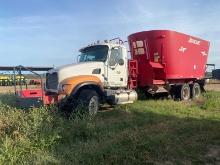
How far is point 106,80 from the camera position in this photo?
1362 centimetres

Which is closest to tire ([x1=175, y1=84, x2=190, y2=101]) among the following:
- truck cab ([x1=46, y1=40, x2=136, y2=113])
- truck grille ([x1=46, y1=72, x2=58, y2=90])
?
truck cab ([x1=46, y1=40, x2=136, y2=113])

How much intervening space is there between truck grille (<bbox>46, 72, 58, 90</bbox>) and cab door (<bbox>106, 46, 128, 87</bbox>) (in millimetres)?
2077

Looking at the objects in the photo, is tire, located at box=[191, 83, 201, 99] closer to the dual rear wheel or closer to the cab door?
the dual rear wheel

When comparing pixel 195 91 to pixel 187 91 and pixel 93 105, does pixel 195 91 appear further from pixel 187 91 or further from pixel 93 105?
pixel 93 105

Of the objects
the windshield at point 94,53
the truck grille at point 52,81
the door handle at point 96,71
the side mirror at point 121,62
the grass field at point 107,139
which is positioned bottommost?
the grass field at point 107,139

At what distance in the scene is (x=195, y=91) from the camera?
63.2 ft

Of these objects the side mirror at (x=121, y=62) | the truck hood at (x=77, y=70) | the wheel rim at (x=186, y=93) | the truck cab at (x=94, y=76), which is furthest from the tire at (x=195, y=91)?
the truck hood at (x=77, y=70)

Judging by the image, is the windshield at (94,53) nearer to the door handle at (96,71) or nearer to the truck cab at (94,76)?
the truck cab at (94,76)

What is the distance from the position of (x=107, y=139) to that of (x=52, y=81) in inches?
180

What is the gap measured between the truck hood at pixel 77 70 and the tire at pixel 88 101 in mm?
686

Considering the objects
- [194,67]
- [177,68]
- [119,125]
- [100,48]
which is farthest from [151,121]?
[194,67]

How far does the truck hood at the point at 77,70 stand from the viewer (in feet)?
40.5

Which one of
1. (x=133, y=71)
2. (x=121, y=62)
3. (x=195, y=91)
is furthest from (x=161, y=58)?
(x=195, y=91)

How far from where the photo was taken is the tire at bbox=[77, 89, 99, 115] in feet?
39.4
